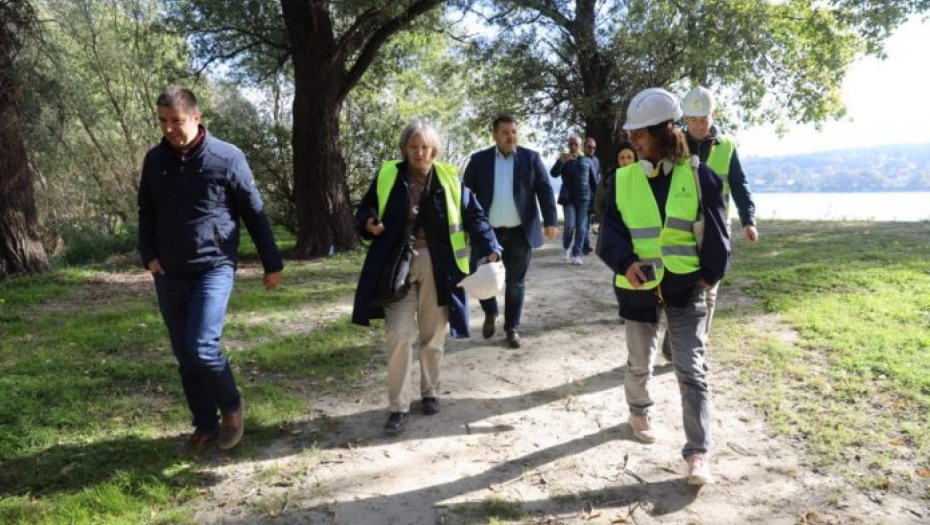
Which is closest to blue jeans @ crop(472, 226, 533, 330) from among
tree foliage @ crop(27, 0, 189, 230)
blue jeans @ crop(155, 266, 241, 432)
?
blue jeans @ crop(155, 266, 241, 432)

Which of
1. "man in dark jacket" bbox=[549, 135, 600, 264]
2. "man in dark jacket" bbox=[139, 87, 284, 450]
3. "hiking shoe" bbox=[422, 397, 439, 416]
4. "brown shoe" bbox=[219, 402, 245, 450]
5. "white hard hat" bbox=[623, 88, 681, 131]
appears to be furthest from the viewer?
"man in dark jacket" bbox=[549, 135, 600, 264]

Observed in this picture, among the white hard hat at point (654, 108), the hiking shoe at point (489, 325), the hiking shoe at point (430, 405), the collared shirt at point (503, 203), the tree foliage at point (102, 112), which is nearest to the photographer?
the white hard hat at point (654, 108)

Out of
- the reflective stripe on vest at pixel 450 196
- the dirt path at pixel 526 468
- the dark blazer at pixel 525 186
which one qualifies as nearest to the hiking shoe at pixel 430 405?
the dirt path at pixel 526 468

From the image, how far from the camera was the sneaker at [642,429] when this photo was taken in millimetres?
3768

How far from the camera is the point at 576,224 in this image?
33.6 feet

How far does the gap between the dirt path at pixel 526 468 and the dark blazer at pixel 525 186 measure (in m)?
1.37

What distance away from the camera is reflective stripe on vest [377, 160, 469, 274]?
13.0 feet

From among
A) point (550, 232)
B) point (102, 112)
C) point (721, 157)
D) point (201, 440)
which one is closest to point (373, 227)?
point (201, 440)

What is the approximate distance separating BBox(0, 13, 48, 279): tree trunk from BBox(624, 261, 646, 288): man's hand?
9.80 meters

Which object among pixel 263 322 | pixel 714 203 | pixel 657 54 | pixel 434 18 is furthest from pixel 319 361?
pixel 657 54

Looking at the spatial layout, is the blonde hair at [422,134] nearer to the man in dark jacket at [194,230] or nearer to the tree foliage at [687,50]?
the man in dark jacket at [194,230]

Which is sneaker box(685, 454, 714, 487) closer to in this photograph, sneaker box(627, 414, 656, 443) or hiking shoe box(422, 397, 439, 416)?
sneaker box(627, 414, 656, 443)

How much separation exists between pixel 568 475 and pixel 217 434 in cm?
220

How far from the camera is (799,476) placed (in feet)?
11.0
